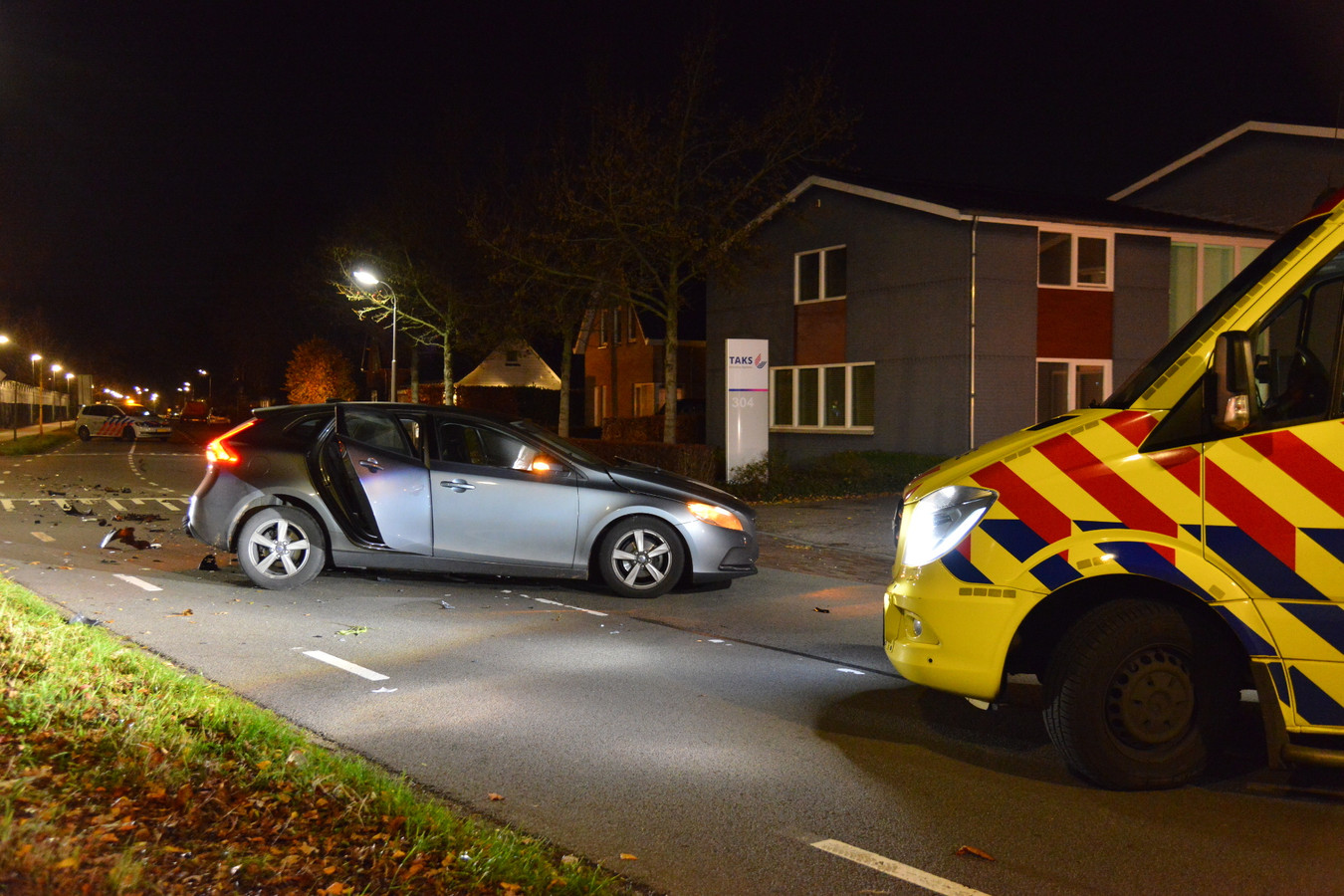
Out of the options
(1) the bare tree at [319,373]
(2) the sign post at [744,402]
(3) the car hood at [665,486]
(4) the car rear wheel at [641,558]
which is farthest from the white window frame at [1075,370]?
(1) the bare tree at [319,373]

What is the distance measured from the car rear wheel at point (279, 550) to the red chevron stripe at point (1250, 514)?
23.8ft

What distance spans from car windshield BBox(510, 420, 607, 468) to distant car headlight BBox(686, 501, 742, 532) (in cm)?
87

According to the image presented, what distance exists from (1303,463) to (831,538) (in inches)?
403

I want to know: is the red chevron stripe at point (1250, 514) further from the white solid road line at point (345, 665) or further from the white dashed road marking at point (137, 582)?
the white dashed road marking at point (137, 582)

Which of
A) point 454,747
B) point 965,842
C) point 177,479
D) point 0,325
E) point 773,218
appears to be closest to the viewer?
point 965,842

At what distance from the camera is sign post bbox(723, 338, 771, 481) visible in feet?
66.9

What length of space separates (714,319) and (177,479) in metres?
13.6

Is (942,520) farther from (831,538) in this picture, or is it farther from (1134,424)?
(831,538)

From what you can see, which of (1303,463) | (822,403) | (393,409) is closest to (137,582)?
(393,409)

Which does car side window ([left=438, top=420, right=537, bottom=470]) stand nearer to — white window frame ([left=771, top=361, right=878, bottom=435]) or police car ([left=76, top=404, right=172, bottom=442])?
white window frame ([left=771, top=361, right=878, bottom=435])

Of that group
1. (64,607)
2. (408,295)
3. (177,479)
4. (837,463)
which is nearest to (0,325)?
(408,295)

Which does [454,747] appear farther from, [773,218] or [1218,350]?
[773,218]

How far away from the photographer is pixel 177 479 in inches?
949

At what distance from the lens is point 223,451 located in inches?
388
